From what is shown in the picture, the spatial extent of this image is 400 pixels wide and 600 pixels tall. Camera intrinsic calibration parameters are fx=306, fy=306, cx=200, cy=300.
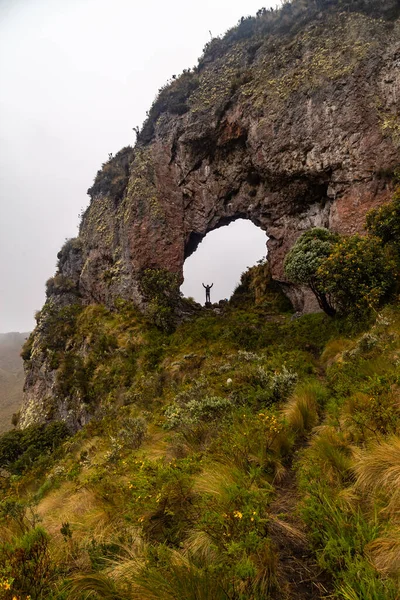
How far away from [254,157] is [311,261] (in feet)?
42.5

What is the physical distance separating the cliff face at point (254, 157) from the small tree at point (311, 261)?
5.27m

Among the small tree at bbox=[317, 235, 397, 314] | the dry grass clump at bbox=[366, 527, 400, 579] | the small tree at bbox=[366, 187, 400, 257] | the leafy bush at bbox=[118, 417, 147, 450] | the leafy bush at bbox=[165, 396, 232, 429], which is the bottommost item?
the leafy bush at bbox=[118, 417, 147, 450]

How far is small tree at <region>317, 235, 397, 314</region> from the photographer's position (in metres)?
11.5

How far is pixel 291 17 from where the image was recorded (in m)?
25.4

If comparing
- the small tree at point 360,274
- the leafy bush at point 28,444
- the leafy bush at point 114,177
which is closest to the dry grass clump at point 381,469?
the small tree at point 360,274

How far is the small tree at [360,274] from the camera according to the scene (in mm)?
11477

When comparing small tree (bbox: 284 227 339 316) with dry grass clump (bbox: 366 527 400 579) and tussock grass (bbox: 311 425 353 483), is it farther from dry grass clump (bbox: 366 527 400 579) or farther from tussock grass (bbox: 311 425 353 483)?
dry grass clump (bbox: 366 527 400 579)

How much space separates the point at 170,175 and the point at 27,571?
92.2 ft

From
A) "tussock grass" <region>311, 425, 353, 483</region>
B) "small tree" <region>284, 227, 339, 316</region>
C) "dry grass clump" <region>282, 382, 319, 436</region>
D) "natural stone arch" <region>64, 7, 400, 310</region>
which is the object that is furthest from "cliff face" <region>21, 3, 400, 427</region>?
"tussock grass" <region>311, 425, 353, 483</region>

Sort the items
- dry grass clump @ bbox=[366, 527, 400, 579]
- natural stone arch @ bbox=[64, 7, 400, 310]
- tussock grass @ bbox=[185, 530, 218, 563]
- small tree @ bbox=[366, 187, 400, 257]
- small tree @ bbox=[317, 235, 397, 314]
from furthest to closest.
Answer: natural stone arch @ bbox=[64, 7, 400, 310] → small tree @ bbox=[366, 187, 400, 257] → small tree @ bbox=[317, 235, 397, 314] → tussock grass @ bbox=[185, 530, 218, 563] → dry grass clump @ bbox=[366, 527, 400, 579]

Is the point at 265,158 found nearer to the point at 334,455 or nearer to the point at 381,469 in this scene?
the point at 334,455

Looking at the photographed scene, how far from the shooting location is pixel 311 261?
14484 millimetres

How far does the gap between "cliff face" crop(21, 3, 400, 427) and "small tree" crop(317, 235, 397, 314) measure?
25.0ft

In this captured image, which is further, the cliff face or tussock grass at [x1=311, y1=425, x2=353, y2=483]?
the cliff face
